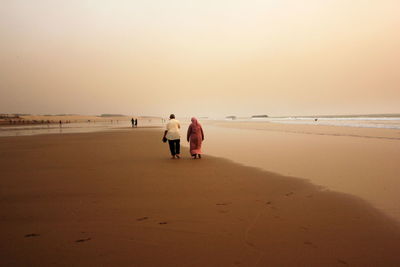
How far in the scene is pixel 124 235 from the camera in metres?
3.68

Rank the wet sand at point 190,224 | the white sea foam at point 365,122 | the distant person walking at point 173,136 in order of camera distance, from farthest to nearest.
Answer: the white sea foam at point 365,122
the distant person walking at point 173,136
the wet sand at point 190,224

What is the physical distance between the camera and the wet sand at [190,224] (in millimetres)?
3090

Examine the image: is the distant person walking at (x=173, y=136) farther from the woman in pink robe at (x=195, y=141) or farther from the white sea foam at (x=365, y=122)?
the white sea foam at (x=365, y=122)

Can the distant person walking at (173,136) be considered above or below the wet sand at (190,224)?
above

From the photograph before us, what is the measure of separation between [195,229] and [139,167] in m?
5.77

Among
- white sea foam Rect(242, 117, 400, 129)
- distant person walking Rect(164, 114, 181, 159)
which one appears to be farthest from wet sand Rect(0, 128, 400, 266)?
white sea foam Rect(242, 117, 400, 129)

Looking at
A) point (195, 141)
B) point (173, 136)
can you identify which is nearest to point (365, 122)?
point (195, 141)

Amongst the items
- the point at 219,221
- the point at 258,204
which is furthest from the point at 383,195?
the point at 219,221

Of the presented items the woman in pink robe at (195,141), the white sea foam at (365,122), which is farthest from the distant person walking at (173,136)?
the white sea foam at (365,122)

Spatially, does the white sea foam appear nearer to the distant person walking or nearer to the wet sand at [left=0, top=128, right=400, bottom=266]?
the distant person walking

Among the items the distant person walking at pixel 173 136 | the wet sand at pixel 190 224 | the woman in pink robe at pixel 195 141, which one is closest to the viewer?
the wet sand at pixel 190 224

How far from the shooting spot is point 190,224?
160 inches

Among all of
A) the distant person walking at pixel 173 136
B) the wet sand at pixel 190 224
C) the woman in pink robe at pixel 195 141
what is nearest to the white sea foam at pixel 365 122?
the woman in pink robe at pixel 195 141

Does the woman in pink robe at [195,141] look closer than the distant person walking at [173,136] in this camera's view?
Yes
